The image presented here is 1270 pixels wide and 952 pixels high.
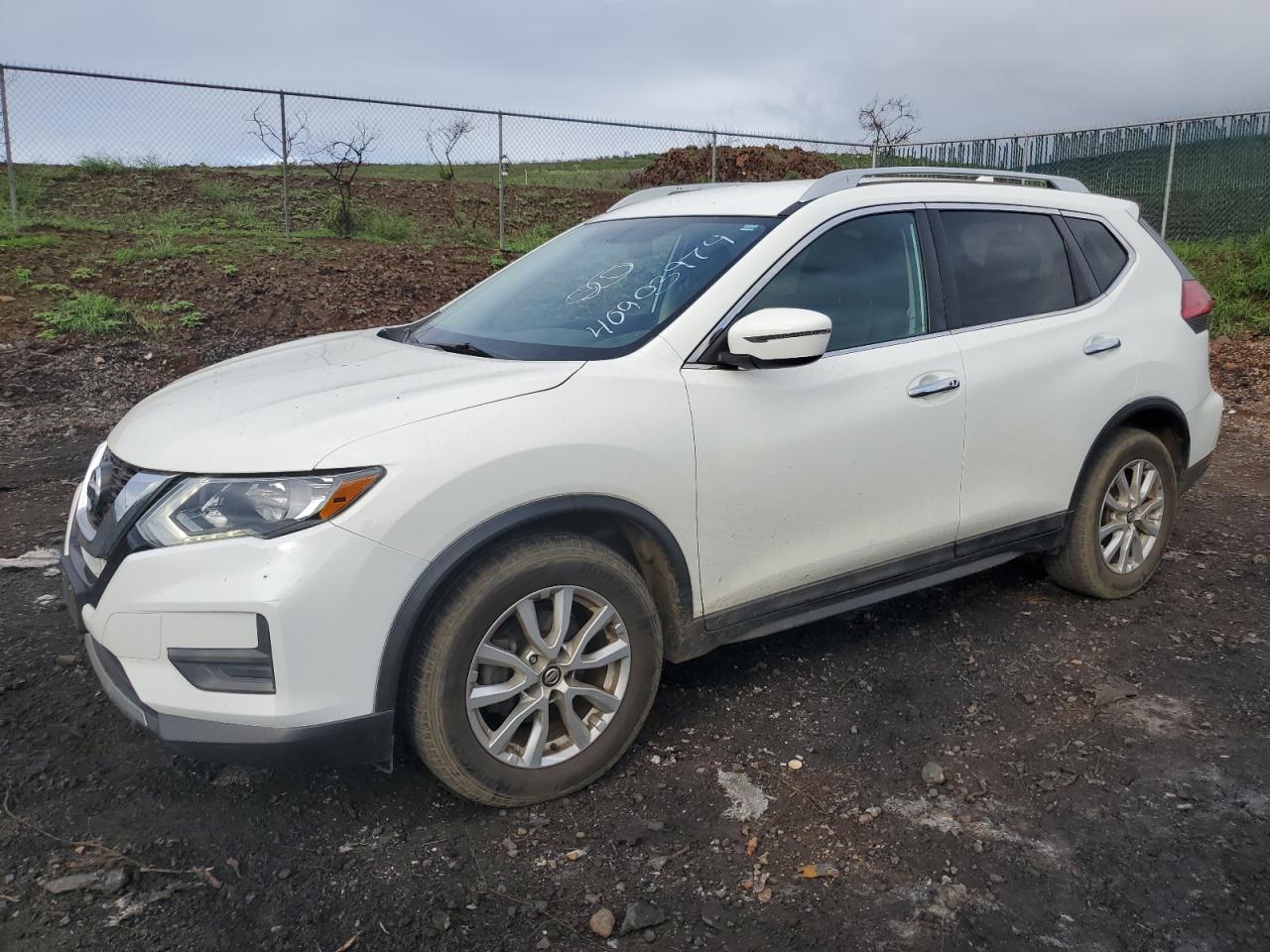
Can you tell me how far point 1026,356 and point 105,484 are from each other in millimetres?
3198

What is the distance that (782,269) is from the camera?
3273 mm

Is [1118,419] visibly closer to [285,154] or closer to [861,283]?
[861,283]

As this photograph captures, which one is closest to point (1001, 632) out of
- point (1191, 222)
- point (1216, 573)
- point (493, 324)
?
point (1216, 573)

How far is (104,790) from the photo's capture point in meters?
2.94

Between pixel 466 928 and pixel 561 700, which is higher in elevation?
pixel 561 700

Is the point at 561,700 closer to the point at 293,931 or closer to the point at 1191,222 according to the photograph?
the point at 293,931

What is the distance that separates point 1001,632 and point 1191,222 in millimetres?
12329

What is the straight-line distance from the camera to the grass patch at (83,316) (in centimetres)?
873

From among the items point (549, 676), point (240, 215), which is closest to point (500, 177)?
point (240, 215)

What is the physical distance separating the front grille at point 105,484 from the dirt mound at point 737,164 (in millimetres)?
13710

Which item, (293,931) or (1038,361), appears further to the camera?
(1038,361)

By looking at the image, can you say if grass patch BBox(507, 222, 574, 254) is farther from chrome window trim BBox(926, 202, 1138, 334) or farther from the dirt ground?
the dirt ground

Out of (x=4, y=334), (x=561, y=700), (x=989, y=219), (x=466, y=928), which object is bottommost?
(x=466, y=928)

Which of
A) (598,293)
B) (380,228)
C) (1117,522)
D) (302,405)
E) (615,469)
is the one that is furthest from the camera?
(380,228)
